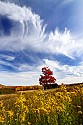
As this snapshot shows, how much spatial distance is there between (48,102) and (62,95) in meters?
0.86

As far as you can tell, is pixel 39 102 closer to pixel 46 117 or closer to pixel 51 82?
pixel 46 117

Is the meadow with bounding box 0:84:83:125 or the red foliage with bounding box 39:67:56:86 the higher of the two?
the red foliage with bounding box 39:67:56:86

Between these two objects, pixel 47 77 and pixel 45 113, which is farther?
pixel 47 77

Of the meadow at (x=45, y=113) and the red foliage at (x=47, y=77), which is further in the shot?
the red foliage at (x=47, y=77)

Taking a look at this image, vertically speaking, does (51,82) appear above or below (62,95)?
above

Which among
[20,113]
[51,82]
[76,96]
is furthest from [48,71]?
[20,113]

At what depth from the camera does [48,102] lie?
9.69 meters

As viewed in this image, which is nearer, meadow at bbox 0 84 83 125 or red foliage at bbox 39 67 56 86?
meadow at bbox 0 84 83 125

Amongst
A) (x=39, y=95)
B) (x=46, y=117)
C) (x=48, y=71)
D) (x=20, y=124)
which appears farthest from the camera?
(x=48, y=71)

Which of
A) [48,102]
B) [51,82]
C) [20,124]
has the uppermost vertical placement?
[51,82]

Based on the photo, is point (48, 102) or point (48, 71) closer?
point (48, 102)

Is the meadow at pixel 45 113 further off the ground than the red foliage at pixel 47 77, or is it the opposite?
the red foliage at pixel 47 77

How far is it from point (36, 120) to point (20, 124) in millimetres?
1029

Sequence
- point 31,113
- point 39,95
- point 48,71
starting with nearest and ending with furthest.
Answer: point 31,113, point 39,95, point 48,71
